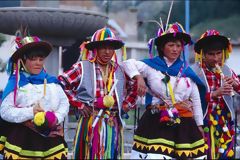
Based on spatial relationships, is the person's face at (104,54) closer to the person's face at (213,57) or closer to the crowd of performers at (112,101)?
the crowd of performers at (112,101)

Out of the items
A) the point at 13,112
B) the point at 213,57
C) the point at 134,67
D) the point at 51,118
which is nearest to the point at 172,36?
the point at 134,67

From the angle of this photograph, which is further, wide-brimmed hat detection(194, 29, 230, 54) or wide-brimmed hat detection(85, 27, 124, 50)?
wide-brimmed hat detection(194, 29, 230, 54)

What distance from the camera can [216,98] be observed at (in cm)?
638

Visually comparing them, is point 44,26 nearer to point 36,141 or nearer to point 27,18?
point 27,18

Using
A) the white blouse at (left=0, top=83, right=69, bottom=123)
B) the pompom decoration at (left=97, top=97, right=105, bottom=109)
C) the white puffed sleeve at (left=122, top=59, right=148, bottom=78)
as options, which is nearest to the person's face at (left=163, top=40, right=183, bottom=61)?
the white puffed sleeve at (left=122, top=59, right=148, bottom=78)

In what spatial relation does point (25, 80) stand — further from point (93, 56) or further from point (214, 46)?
point (214, 46)

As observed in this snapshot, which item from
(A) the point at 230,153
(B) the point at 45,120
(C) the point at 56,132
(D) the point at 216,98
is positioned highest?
(D) the point at 216,98

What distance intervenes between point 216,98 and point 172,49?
0.76m

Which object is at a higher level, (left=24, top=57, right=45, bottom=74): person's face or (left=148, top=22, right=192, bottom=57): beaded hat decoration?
(left=148, top=22, right=192, bottom=57): beaded hat decoration

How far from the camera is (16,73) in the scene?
568cm

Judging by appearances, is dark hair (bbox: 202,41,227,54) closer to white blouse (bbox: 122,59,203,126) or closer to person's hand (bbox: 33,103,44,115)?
white blouse (bbox: 122,59,203,126)

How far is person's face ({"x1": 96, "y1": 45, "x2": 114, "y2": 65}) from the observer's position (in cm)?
592

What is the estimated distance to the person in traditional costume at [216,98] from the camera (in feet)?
20.8

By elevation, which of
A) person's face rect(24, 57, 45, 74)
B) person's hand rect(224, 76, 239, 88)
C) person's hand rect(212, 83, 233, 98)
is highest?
person's face rect(24, 57, 45, 74)
